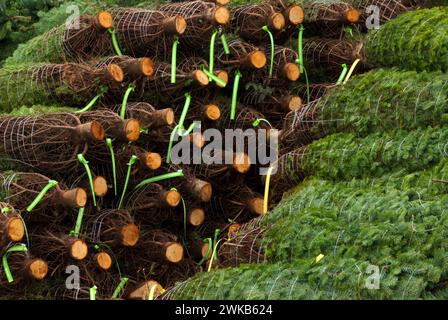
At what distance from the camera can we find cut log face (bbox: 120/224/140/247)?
6309 millimetres

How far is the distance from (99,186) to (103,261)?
521 mm

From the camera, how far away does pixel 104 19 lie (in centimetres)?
710

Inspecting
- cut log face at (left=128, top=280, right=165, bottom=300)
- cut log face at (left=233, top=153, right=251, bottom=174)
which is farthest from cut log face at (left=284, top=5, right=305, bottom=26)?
cut log face at (left=128, top=280, right=165, bottom=300)

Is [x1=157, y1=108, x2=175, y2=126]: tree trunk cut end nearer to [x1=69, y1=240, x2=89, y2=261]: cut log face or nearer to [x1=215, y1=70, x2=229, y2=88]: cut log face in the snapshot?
[x1=215, y1=70, x2=229, y2=88]: cut log face

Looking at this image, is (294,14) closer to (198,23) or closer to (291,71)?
(291,71)

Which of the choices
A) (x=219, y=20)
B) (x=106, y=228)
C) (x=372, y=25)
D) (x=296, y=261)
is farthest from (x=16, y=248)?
(x=372, y=25)

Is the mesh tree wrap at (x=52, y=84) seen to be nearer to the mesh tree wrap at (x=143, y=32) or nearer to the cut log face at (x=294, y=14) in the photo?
the mesh tree wrap at (x=143, y=32)

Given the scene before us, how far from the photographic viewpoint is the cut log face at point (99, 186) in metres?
6.27

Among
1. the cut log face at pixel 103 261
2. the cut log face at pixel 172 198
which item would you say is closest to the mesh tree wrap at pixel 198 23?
the cut log face at pixel 172 198

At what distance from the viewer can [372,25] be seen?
7484 millimetres

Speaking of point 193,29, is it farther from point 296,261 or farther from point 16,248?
point 296,261

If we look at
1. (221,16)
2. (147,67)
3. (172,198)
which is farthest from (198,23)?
(172,198)

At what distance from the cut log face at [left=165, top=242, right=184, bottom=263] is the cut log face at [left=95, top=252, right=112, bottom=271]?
17.3 inches
